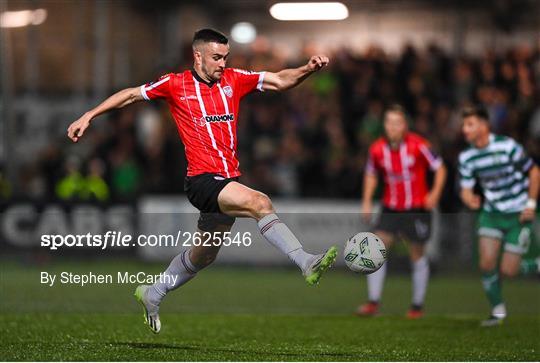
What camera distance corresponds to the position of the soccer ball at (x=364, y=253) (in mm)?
8672

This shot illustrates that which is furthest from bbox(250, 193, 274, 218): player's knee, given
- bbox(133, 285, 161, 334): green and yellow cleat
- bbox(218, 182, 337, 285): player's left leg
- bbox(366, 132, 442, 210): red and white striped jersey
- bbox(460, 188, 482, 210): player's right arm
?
bbox(366, 132, 442, 210): red and white striped jersey

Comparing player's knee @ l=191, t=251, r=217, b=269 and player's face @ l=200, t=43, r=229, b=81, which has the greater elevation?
player's face @ l=200, t=43, r=229, b=81

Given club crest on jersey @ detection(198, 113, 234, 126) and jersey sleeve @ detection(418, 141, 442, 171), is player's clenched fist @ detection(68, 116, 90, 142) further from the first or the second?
jersey sleeve @ detection(418, 141, 442, 171)

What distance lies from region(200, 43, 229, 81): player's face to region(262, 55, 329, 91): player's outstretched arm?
1.41 feet

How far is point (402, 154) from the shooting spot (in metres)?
13.3

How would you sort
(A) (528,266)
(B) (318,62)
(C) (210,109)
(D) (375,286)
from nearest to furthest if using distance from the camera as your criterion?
(B) (318,62) → (C) (210,109) → (A) (528,266) → (D) (375,286)

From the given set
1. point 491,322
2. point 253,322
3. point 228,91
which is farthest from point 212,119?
point 491,322

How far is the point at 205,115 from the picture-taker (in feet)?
30.0

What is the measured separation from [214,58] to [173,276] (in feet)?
6.07

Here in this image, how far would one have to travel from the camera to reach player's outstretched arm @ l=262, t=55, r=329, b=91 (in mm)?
8922

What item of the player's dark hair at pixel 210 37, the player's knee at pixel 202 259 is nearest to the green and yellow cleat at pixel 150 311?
the player's knee at pixel 202 259

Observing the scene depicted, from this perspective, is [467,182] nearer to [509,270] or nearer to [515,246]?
[515,246]

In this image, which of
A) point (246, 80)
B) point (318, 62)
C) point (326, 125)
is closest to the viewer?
point (318, 62)

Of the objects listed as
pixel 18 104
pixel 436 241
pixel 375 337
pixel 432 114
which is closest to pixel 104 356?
pixel 375 337
